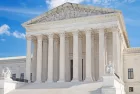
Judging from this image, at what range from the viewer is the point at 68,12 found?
40750 millimetres

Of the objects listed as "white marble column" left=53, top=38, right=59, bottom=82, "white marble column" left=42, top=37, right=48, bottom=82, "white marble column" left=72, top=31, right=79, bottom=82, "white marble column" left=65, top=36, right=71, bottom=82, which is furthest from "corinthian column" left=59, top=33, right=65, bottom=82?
"white marble column" left=42, top=37, right=48, bottom=82

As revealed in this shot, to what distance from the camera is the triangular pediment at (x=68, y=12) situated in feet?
127

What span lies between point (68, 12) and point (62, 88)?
508 inches

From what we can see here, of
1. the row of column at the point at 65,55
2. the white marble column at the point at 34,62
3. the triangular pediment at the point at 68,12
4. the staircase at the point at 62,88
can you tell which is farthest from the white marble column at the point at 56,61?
the staircase at the point at 62,88

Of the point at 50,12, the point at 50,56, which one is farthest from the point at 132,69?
the point at 50,12

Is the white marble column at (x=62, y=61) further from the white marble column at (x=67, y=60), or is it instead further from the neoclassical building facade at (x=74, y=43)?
the white marble column at (x=67, y=60)

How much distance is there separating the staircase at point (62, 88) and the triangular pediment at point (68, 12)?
34.6ft

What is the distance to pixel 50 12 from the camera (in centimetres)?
4184

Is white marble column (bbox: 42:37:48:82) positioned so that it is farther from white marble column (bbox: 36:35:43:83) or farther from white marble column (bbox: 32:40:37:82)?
white marble column (bbox: 36:35:43:83)

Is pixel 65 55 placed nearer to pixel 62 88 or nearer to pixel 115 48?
pixel 115 48

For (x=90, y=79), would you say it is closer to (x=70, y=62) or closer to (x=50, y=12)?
(x=70, y=62)

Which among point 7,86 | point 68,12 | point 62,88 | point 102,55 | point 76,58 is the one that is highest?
point 68,12

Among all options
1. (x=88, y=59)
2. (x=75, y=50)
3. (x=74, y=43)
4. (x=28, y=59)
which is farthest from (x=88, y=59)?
(x=28, y=59)

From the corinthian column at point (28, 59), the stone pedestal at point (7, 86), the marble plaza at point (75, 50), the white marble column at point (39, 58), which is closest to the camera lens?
the stone pedestal at point (7, 86)
